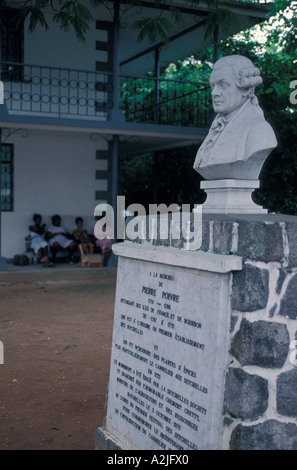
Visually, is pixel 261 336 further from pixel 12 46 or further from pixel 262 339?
pixel 12 46

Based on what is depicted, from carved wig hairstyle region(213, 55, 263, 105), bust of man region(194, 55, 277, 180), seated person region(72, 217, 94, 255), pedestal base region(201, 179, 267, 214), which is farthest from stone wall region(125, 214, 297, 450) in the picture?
seated person region(72, 217, 94, 255)

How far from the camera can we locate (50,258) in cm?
1266

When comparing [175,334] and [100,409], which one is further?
[100,409]

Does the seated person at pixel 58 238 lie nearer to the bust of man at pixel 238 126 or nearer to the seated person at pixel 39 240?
the seated person at pixel 39 240

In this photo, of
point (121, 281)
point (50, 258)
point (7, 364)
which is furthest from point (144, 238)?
point (50, 258)

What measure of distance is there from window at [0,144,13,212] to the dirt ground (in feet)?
9.11

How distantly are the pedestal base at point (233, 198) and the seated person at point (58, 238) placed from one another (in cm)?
919

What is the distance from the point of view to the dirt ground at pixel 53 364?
426 centimetres

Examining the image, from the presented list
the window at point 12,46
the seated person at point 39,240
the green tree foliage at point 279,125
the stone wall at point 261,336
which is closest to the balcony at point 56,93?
the window at point 12,46

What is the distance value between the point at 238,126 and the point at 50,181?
10127mm

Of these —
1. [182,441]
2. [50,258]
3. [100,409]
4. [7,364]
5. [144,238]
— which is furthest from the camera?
[50,258]

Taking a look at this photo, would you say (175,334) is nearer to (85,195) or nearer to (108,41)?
(85,195)

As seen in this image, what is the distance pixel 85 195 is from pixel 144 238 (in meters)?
9.95

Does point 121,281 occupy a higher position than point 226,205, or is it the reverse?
point 226,205
